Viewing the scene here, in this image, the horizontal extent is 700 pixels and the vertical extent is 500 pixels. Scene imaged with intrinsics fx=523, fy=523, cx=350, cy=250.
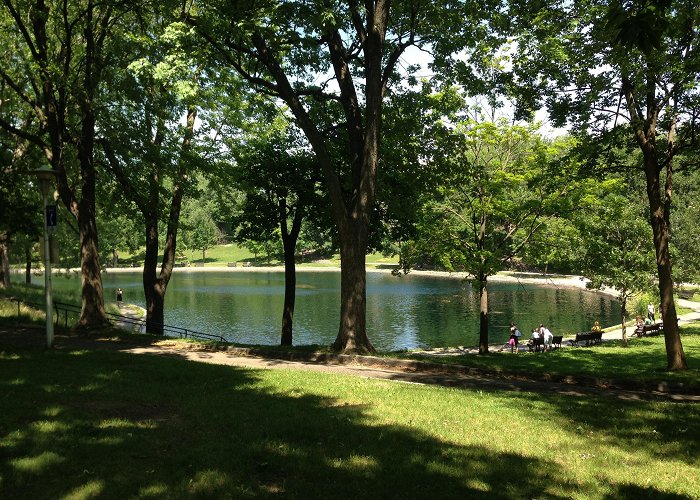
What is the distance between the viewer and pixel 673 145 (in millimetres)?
13773

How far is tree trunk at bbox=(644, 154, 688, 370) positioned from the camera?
1284 cm

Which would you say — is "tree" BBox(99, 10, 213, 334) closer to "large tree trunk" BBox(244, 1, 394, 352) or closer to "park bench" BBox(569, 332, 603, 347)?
"large tree trunk" BBox(244, 1, 394, 352)

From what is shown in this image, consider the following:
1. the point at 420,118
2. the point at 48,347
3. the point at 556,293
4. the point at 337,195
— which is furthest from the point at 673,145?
the point at 556,293

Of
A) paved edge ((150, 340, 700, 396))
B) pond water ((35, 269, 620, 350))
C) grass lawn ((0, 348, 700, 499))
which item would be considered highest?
grass lawn ((0, 348, 700, 499))

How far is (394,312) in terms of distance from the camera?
147 ft

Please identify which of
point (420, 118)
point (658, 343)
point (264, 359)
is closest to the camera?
point (264, 359)

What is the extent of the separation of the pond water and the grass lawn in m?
19.1

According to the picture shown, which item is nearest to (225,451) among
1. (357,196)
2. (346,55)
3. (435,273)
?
A: (357,196)

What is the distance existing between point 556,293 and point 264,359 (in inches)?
2063

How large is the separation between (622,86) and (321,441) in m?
11.9

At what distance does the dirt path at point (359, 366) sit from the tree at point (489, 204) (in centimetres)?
901

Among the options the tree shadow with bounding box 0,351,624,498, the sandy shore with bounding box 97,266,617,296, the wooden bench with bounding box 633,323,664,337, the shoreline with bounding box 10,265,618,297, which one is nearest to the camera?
the tree shadow with bounding box 0,351,624,498

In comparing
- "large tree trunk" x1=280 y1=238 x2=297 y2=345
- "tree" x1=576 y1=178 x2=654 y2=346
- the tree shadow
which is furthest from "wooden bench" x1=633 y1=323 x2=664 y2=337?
the tree shadow

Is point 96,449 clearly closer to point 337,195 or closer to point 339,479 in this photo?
point 339,479
